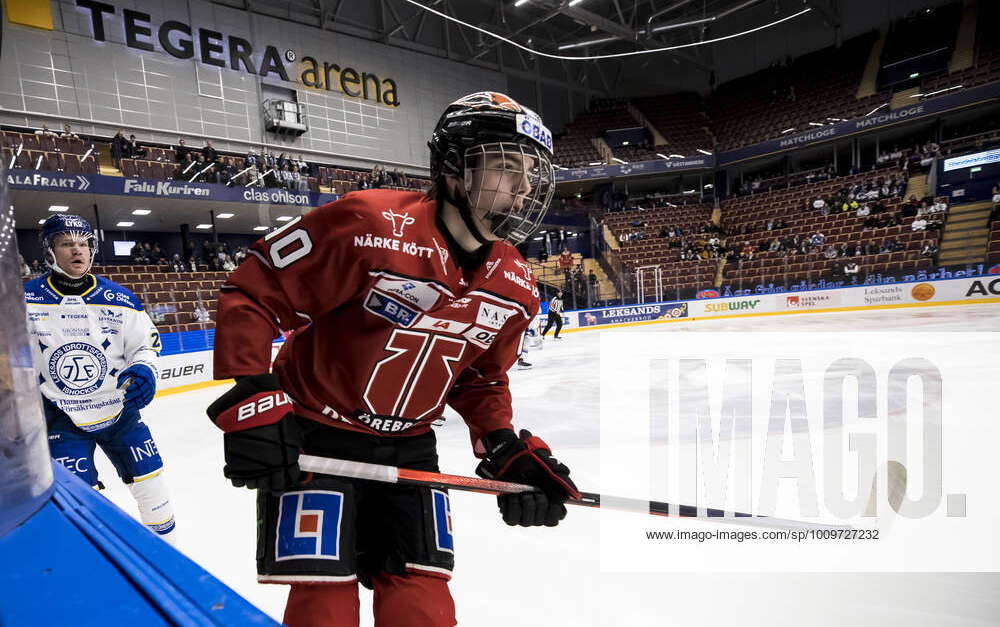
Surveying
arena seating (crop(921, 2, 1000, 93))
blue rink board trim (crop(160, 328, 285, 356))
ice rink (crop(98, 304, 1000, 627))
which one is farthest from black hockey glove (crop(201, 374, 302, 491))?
arena seating (crop(921, 2, 1000, 93))

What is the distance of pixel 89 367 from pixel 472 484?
196cm

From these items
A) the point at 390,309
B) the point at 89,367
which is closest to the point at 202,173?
the point at 89,367

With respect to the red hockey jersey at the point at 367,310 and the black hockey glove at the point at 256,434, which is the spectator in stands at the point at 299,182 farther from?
the black hockey glove at the point at 256,434

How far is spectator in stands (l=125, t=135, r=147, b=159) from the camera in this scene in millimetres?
12883

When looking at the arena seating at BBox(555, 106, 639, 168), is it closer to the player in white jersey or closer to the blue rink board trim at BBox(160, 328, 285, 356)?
the blue rink board trim at BBox(160, 328, 285, 356)

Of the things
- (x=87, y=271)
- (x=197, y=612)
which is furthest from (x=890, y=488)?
(x=87, y=271)

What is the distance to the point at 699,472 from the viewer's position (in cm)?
294

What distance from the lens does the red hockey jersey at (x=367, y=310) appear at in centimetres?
125

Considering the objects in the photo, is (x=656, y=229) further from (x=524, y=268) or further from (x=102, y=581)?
(x=102, y=581)

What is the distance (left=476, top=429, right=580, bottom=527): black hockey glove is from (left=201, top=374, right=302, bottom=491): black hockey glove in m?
0.64

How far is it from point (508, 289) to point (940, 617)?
1612 mm

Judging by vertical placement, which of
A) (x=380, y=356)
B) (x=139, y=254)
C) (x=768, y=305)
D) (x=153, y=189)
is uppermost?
(x=153, y=189)

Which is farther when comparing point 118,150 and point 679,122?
point 679,122

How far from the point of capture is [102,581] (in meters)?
0.64
